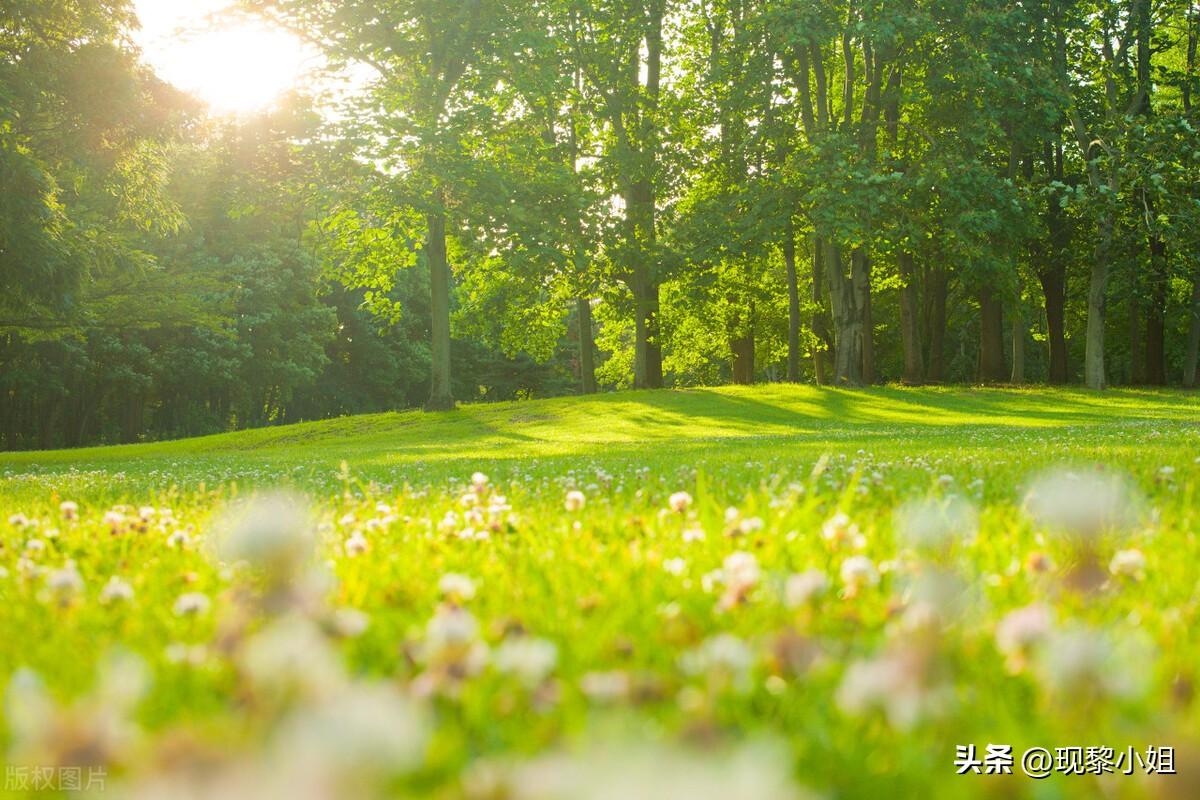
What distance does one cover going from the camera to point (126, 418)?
202 ft

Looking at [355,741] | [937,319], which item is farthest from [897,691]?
[937,319]

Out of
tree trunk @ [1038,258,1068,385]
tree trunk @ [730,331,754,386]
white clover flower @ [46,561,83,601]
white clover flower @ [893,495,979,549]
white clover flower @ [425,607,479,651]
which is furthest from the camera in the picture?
tree trunk @ [730,331,754,386]

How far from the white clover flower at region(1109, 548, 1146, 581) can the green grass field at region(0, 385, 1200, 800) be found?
0.01 meters

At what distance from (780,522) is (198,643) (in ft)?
8.48

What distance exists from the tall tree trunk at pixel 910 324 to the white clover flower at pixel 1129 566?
37.7 metres

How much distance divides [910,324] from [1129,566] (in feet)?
131

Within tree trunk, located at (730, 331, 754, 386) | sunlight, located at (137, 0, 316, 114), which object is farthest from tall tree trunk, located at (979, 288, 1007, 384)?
sunlight, located at (137, 0, 316, 114)

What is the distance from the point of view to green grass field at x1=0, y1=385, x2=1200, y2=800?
4.83 feet

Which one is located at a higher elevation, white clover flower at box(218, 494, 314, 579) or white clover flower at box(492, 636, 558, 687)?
white clover flower at box(218, 494, 314, 579)

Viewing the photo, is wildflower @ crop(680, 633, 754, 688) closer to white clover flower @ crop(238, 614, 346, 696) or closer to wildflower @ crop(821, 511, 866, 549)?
white clover flower @ crop(238, 614, 346, 696)

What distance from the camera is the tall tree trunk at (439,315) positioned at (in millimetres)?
35312

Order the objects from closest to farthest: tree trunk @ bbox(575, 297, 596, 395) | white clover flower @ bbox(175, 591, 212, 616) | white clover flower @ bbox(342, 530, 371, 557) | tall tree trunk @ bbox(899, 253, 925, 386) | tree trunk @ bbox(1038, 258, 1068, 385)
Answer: white clover flower @ bbox(175, 591, 212, 616), white clover flower @ bbox(342, 530, 371, 557), tall tree trunk @ bbox(899, 253, 925, 386), tree trunk @ bbox(575, 297, 596, 395), tree trunk @ bbox(1038, 258, 1068, 385)

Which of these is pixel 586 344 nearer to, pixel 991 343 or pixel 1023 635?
pixel 991 343

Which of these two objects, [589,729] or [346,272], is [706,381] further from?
[589,729]
